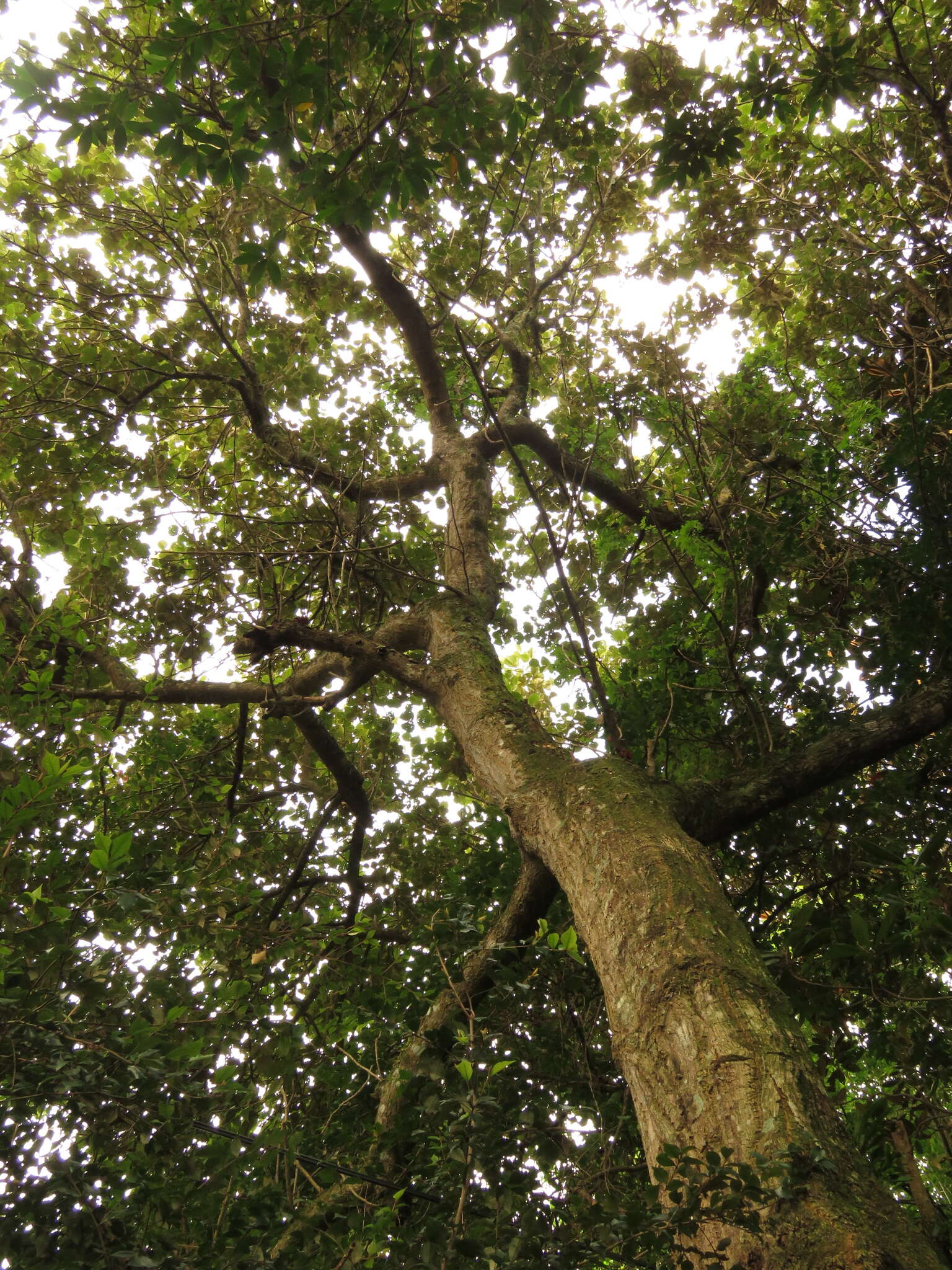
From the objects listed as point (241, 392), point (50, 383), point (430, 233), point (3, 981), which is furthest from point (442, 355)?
point (3, 981)

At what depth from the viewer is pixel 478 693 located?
3893 mm

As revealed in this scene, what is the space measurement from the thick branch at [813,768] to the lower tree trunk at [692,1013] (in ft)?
0.92

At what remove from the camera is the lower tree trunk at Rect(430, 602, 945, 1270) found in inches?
59.2

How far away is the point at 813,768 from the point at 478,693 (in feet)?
5.37

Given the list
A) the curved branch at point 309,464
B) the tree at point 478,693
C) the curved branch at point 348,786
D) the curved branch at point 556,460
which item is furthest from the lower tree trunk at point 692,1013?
the curved branch at point 556,460

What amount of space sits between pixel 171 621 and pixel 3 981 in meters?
4.54

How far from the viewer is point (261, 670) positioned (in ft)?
14.6

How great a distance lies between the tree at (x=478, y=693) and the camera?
169 cm

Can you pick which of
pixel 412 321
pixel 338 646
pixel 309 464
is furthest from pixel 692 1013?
pixel 412 321

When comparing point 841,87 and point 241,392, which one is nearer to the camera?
point 841,87

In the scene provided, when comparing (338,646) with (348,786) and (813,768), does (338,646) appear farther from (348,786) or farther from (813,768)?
(813,768)

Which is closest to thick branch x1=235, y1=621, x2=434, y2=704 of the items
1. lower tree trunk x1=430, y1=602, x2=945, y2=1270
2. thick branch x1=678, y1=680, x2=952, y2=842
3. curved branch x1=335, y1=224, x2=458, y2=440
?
lower tree trunk x1=430, y1=602, x2=945, y2=1270

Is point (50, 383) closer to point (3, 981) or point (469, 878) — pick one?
point (469, 878)

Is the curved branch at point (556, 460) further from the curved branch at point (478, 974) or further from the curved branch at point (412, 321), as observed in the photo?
the curved branch at point (478, 974)
